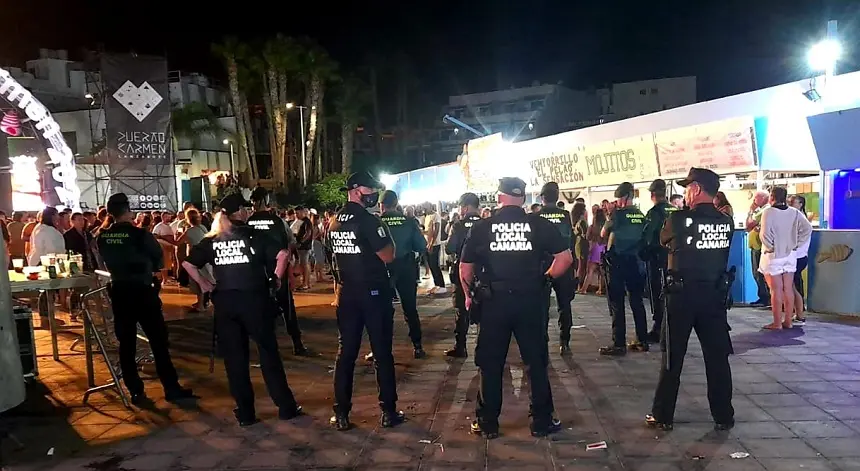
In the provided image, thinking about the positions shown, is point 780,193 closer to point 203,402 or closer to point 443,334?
point 443,334

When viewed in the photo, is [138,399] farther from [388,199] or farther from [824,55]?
[824,55]

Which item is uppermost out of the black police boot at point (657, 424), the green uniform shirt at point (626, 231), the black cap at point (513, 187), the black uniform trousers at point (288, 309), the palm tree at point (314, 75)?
the palm tree at point (314, 75)

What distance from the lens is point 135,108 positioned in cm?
2020

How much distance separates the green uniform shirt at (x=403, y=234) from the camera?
7.59 m

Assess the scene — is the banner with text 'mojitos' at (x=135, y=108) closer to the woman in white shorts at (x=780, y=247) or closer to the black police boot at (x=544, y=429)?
the woman in white shorts at (x=780, y=247)

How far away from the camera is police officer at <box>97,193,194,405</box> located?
5.89 m

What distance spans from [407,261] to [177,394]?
2.94m

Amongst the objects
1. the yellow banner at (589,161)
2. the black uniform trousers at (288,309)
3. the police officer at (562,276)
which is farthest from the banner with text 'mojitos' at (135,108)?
the police officer at (562,276)

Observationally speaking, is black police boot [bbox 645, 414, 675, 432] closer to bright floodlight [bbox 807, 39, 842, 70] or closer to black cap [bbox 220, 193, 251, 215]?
black cap [bbox 220, 193, 251, 215]

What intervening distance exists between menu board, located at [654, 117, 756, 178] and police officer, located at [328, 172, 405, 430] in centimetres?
696

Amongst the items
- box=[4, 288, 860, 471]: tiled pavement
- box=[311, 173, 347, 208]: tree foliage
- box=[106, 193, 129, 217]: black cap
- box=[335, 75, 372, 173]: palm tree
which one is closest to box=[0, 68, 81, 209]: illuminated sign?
box=[4, 288, 860, 471]: tiled pavement

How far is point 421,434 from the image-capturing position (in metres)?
4.91

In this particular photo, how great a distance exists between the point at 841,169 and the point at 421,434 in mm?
7258

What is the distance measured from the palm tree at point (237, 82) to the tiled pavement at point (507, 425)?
1235 inches
